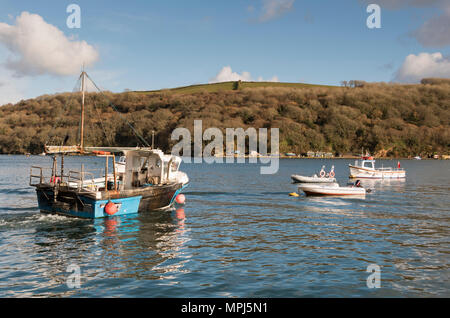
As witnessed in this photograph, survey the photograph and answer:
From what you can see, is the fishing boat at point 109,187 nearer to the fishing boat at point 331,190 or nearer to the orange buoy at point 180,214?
the orange buoy at point 180,214

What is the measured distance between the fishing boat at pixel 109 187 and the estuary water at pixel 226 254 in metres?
0.88

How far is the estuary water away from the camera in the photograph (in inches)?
562

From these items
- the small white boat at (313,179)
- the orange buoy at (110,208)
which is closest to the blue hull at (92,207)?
the orange buoy at (110,208)

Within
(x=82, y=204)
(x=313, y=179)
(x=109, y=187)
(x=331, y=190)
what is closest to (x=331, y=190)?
(x=331, y=190)

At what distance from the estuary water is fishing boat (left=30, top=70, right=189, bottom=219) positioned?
2.89 ft

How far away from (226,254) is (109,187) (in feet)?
54.3

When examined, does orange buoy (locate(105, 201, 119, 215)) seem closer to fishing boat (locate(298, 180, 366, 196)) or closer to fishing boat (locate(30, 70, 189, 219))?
fishing boat (locate(30, 70, 189, 219))

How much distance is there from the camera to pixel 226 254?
19.0 m

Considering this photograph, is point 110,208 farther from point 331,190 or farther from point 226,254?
point 331,190

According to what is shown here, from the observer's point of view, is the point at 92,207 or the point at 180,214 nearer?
the point at 92,207

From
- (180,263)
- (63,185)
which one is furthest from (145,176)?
(180,263)

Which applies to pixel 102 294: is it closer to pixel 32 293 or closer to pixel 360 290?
pixel 32 293

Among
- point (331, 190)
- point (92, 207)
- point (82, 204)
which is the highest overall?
point (82, 204)
